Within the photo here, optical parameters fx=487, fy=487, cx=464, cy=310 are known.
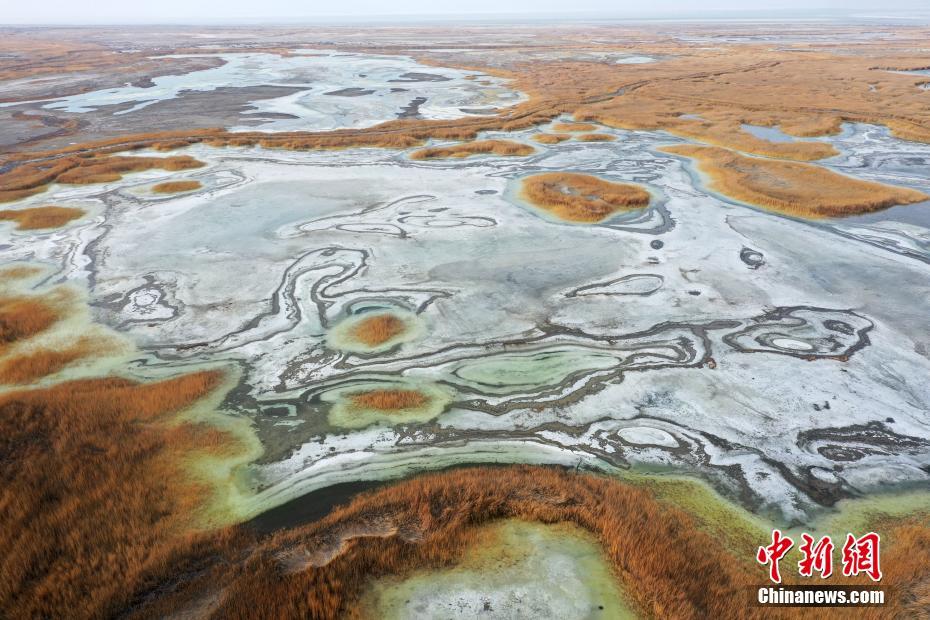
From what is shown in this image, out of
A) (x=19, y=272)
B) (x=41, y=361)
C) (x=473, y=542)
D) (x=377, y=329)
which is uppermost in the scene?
A: (x=19, y=272)

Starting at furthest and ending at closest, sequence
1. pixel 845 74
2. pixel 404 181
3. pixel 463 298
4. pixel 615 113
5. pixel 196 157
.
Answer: pixel 845 74 < pixel 615 113 < pixel 196 157 < pixel 404 181 < pixel 463 298

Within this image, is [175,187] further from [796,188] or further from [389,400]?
[796,188]

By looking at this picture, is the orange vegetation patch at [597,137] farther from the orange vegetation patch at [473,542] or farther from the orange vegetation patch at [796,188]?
the orange vegetation patch at [473,542]

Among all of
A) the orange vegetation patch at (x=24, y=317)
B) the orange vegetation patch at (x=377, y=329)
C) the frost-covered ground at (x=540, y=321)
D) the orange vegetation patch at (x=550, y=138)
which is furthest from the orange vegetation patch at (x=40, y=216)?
the orange vegetation patch at (x=550, y=138)

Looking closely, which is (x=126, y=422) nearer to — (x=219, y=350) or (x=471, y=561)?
(x=219, y=350)

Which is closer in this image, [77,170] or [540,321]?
[540,321]

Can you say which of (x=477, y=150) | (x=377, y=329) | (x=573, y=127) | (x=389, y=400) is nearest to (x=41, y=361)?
(x=377, y=329)

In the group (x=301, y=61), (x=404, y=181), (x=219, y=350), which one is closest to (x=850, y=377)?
(x=219, y=350)
